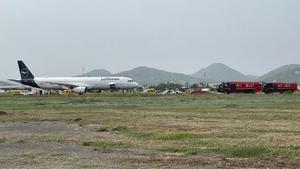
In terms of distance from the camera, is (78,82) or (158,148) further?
(78,82)

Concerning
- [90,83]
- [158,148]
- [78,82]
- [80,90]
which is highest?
[78,82]

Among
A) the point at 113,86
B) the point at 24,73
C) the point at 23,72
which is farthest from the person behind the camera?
the point at 23,72

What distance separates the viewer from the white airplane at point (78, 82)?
402 feet

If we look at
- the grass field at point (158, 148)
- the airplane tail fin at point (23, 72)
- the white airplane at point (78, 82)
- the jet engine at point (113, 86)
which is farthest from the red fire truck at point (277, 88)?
the grass field at point (158, 148)

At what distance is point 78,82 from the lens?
128250 mm

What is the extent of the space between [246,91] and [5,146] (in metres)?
104

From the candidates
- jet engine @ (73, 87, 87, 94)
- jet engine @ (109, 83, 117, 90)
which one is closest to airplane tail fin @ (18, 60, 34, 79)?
jet engine @ (73, 87, 87, 94)

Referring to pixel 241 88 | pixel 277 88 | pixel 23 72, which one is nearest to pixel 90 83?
pixel 23 72

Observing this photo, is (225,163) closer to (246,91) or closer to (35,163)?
Answer: (35,163)

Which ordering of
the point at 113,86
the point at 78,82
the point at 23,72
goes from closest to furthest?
the point at 113,86 < the point at 78,82 < the point at 23,72

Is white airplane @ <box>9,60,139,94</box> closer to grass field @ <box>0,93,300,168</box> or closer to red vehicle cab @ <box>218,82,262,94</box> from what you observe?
red vehicle cab @ <box>218,82,262,94</box>

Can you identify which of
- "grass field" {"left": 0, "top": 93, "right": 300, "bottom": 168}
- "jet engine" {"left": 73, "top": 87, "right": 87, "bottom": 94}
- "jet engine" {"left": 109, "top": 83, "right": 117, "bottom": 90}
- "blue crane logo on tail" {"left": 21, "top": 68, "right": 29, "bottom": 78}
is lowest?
"grass field" {"left": 0, "top": 93, "right": 300, "bottom": 168}

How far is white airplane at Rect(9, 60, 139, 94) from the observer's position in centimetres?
12244

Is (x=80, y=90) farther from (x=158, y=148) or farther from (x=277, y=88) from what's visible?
(x=158, y=148)
